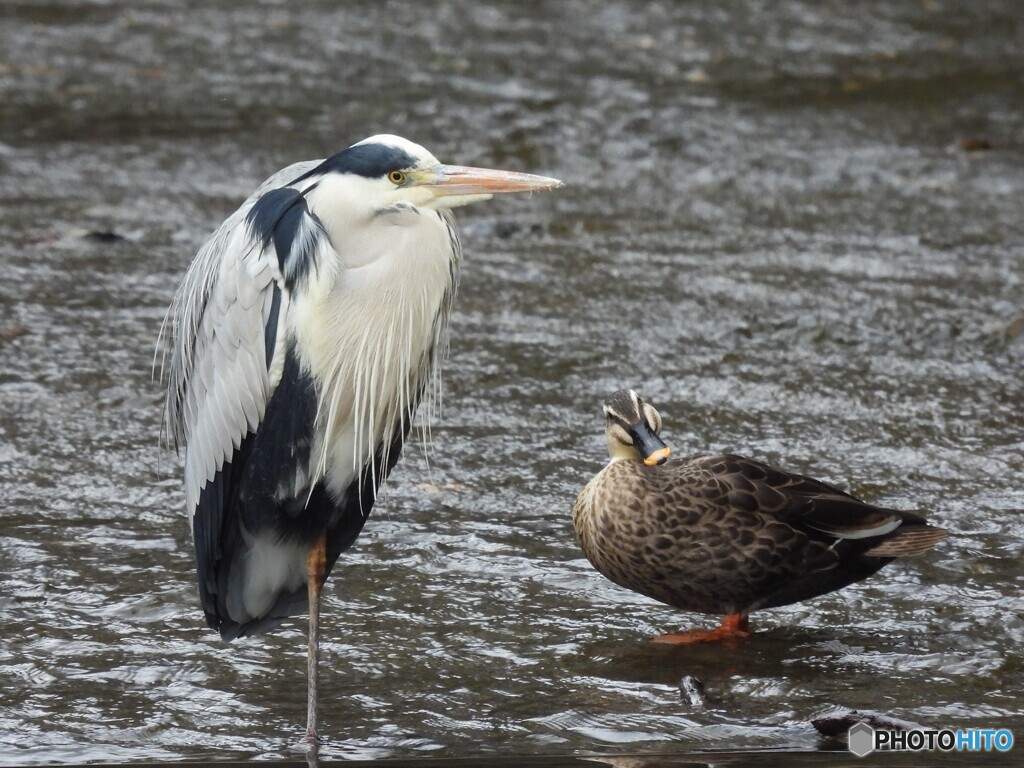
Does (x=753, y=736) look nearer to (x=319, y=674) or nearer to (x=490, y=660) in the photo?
(x=490, y=660)

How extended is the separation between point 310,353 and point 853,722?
181 cm

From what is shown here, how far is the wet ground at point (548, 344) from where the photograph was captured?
4.71 m

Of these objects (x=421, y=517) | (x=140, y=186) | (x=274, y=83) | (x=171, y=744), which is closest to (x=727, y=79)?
(x=274, y=83)

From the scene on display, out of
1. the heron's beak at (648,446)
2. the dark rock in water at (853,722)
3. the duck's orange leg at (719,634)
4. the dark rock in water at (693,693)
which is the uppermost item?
the heron's beak at (648,446)

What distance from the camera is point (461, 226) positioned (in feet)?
30.7

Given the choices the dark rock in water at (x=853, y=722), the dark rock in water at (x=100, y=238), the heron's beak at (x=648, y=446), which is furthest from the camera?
the dark rock in water at (x=100, y=238)

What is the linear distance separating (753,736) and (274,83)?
8437mm

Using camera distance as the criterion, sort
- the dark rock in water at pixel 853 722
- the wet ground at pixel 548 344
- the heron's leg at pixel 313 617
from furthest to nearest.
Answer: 1. the wet ground at pixel 548 344
2. the heron's leg at pixel 313 617
3. the dark rock in water at pixel 853 722

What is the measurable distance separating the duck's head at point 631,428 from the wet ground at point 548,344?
50cm

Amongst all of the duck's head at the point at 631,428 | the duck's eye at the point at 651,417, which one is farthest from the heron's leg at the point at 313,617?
the duck's eye at the point at 651,417

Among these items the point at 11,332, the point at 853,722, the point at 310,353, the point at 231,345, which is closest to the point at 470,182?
the point at 310,353

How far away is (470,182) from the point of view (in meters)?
4.56

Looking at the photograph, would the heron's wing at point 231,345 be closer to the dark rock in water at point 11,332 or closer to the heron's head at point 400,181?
the heron's head at point 400,181

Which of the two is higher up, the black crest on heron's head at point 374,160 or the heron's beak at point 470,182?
the black crest on heron's head at point 374,160
